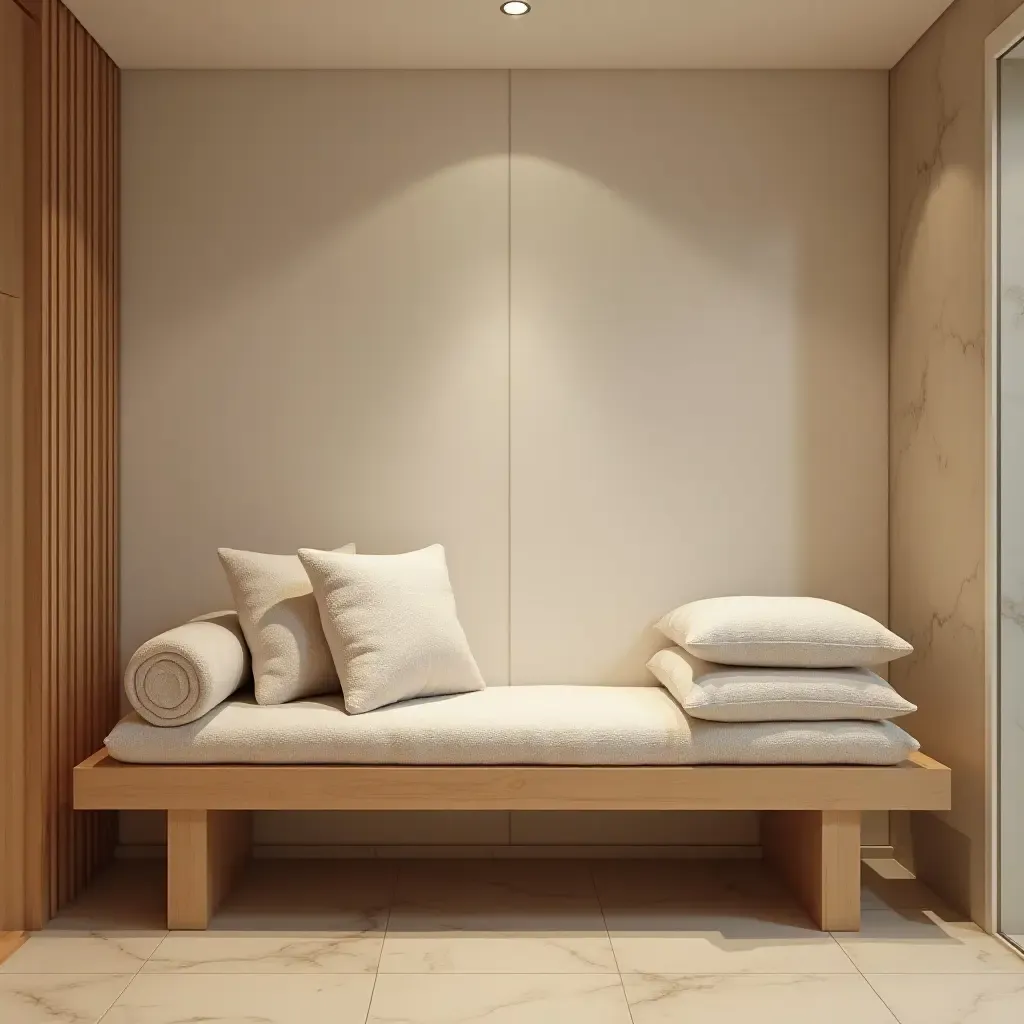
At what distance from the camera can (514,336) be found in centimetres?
337

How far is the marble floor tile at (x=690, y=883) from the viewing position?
3.00 meters

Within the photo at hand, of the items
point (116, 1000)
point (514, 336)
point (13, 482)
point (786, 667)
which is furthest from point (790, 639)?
point (13, 482)

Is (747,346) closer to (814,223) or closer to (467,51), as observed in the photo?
(814,223)

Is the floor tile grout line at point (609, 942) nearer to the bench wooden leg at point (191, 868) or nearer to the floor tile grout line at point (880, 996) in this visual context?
the floor tile grout line at point (880, 996)

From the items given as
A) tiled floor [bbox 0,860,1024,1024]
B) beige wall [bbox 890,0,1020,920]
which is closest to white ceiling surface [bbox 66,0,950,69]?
beige wall [bbox 890,0,1020,920]

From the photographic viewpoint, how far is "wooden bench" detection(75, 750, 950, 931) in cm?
271

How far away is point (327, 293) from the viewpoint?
11.1 feet

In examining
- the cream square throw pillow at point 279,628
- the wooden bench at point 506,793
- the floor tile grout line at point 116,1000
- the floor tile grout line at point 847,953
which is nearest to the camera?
the floor tile grout line at point 116,1000

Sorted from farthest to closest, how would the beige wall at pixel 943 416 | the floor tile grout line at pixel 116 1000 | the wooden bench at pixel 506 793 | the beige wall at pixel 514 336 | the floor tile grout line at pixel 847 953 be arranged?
the beige wall at pixel 514 336
the beige wall at pixel 943 416
the wooden bench at pixel 506 793
the floor tile grout line at pixel 847 953
the floor tile grout line at pixel 116 1000

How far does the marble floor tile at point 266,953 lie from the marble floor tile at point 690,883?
0.72 meters

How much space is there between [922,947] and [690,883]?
→ 68 cm

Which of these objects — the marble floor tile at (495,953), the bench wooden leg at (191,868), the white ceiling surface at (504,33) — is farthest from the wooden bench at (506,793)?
the white ceiling surface at (504,33)

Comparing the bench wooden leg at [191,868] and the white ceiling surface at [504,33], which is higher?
the white ceiling surface at [504,33]

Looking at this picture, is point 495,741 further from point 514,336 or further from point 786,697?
point 514,336
